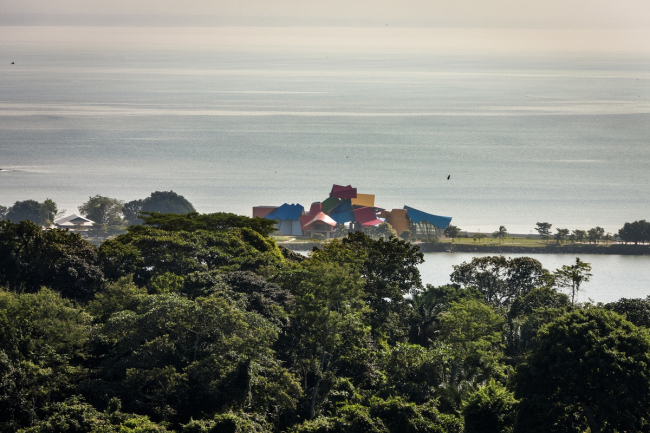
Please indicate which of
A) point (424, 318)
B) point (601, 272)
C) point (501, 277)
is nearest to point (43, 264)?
point (424, 318)

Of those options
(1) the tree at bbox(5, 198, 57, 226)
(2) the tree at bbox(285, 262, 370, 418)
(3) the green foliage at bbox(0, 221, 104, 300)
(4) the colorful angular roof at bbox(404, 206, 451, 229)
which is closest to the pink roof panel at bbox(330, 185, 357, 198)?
(4) the colorful angular roof at bbox(404, 206, 451, 229)

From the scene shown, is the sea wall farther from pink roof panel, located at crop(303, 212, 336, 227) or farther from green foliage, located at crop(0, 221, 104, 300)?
green foliage, located at crop(0, 221, 104, 300)

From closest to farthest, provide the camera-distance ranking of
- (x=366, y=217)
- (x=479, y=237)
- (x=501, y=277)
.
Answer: (x=501, y=277) < (x=479, y=237) < (x=366, y=217)

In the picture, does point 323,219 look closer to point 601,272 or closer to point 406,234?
point 406,234

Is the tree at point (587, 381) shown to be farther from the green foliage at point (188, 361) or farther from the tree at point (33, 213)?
the tree at point (33, 213)

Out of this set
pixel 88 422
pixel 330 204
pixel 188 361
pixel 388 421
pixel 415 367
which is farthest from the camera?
pixel 330 204

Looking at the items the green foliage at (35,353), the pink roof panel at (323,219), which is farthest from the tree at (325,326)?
the pink roof panel at (323,219)
